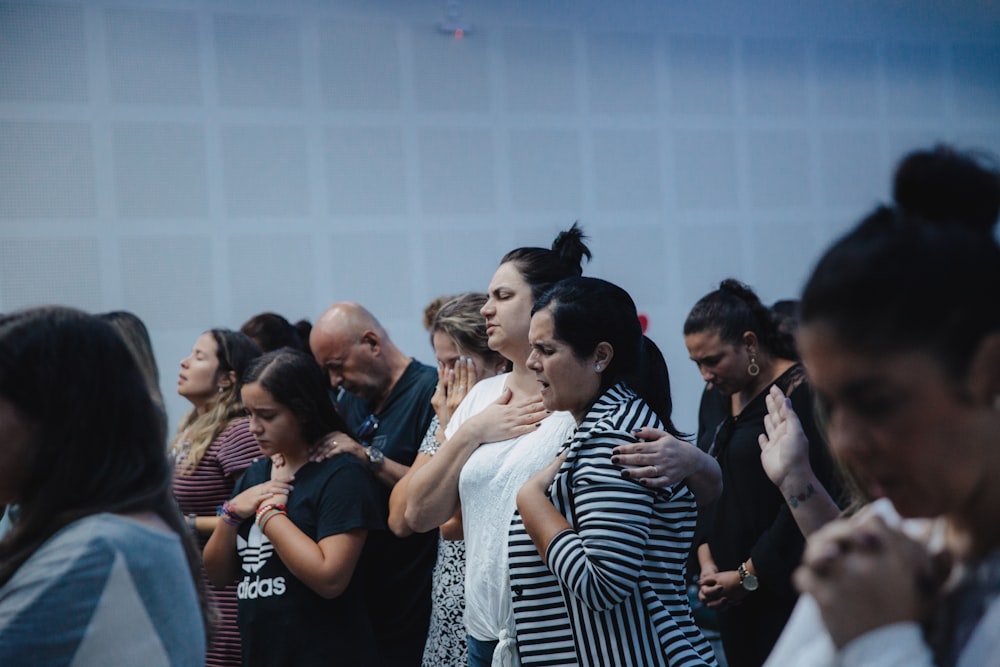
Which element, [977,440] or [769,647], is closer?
[977,440]

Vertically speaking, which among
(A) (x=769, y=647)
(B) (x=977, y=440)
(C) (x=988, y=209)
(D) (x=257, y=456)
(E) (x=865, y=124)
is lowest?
(A) (x=769, y=647)

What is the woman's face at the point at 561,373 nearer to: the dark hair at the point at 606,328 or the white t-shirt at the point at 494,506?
the dark hair at the point at 606,328

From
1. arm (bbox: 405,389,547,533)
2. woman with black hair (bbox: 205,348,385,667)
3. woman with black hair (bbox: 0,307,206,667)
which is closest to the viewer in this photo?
woman with black hair (bbox: 0,307,206,667)

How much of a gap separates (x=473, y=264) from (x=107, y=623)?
4.66m

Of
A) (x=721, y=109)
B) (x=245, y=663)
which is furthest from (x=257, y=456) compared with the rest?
(x=721, y=109)

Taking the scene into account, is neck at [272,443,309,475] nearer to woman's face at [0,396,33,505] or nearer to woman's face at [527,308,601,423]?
woman's face at [527,308,601,423]

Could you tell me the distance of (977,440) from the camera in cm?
77

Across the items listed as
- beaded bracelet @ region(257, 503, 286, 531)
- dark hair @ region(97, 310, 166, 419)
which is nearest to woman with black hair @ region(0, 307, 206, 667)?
beaded bracelet @ region(257, 503, 286, 531)

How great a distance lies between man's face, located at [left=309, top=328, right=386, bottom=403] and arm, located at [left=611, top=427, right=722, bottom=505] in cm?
170

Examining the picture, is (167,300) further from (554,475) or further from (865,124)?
(865,124)

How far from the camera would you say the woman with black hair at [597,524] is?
6.26 feet

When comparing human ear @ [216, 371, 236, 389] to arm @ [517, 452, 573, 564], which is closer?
arm @ [517, 452, 573, 564]

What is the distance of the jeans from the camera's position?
2303mm

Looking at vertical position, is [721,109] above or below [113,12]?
below
